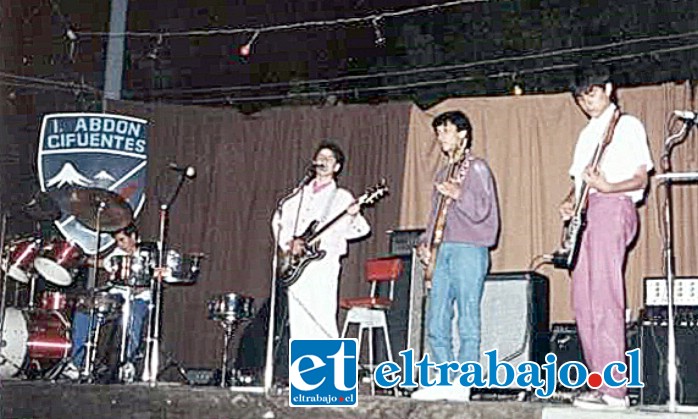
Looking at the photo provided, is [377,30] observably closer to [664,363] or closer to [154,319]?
[154,319]

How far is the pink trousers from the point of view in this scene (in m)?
3.64

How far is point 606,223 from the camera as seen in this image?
372 cm

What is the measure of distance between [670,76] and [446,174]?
11.1 ft

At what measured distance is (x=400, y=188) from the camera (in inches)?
254

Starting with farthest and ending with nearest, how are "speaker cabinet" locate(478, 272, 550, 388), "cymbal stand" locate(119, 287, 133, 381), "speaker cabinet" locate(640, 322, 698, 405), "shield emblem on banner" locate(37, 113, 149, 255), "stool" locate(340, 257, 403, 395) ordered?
1. "shield emblem on banner" locate(37, 113, 149, 255)
2. "cymbal stand" locate(119, 287, 133, 381)
3. "stool" locate(340, 257, 403, 395)
4. "speaker cabinet" locate(478, 272, 550, 388)
5. "speaker cabinet" locate(640, 322, 698, 405)

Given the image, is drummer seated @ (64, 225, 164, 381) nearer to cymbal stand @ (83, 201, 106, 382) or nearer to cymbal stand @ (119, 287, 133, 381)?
cymbal stand @ (119, 287, 133, 381)

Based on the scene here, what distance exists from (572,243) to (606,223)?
15cm

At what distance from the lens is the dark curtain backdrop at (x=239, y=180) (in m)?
6.54

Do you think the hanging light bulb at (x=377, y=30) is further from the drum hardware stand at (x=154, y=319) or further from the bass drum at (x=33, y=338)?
the bass drum at (x=33, y=338)

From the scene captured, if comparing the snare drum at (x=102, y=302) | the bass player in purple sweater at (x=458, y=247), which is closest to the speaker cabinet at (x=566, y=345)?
the bass player in purple sweater at (x=458, y=247)

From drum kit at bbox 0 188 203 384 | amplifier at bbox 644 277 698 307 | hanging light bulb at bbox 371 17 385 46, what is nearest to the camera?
amplifier at bbox 644 277 698 307

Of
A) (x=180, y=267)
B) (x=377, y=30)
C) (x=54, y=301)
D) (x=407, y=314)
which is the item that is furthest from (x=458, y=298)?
(x=377, y=30)

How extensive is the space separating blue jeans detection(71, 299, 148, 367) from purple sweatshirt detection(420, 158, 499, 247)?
260cm

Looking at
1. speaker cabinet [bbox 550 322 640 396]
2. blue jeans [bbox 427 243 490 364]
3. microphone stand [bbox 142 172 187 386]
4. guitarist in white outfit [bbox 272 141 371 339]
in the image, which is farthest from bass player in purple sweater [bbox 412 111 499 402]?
microphone stand [bbox 142 172 187 386]
